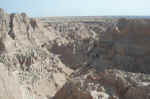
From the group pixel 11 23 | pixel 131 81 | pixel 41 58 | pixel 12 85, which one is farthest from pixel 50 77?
pixel 11 23

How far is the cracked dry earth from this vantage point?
9910mm

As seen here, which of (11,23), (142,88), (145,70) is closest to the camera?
(142,88)

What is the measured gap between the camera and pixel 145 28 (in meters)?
18.9

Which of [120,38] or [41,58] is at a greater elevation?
[120,38]

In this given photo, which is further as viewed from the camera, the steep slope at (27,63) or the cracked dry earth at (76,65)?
the steep slope at (27,63)

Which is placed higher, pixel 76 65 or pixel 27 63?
pixel 27 63

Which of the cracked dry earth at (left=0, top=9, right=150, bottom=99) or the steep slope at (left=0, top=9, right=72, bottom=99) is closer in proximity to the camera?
the cracked dry earth at (left=0, top=9, right=150, bottom=99)

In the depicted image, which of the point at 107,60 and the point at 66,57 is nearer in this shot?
the point at 107,60

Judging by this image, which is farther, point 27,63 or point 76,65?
point 76,65

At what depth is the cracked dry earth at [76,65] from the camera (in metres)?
9.91

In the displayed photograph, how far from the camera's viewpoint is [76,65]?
2809 cm

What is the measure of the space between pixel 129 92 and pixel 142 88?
27.5 inches

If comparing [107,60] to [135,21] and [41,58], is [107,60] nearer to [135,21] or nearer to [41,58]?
[135,21]

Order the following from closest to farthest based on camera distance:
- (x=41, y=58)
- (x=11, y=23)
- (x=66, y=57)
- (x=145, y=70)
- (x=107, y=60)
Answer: (x=145, y=70) < (x=107, y=60) < (x=41, y=58) < (x=66, y=57) < (x=11, y=23)
